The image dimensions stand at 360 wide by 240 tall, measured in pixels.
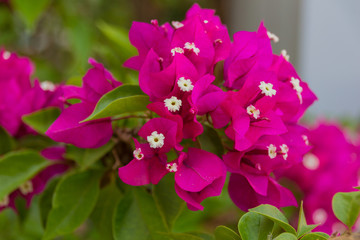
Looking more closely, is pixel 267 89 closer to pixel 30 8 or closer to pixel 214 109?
pixel 214 109

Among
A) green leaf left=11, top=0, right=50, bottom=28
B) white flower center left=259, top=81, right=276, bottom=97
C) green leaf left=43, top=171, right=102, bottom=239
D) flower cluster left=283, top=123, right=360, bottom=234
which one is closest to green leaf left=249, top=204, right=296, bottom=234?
white flower center left=259, top=81, right=276, bottom=97

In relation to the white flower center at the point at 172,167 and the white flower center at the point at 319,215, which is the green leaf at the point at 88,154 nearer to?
the white flower center at the point at 172,167

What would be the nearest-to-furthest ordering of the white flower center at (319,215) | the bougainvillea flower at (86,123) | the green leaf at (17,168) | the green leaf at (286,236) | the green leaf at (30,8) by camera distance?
1. the green leaf at (286,236)
2. the bougainvillea flower at (86,123)
3. the green leaf at (17,168)
4. the white flower center at (319,215)
5. the green leaf at (30,8)

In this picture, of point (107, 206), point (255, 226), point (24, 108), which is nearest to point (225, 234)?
point (255, 226)

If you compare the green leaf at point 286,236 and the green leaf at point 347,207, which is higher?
the green leaf at point 286,236

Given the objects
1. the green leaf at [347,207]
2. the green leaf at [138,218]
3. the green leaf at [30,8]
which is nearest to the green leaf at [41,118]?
the green leaf at [138,218]

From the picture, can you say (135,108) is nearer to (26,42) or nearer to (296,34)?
(26,42)
